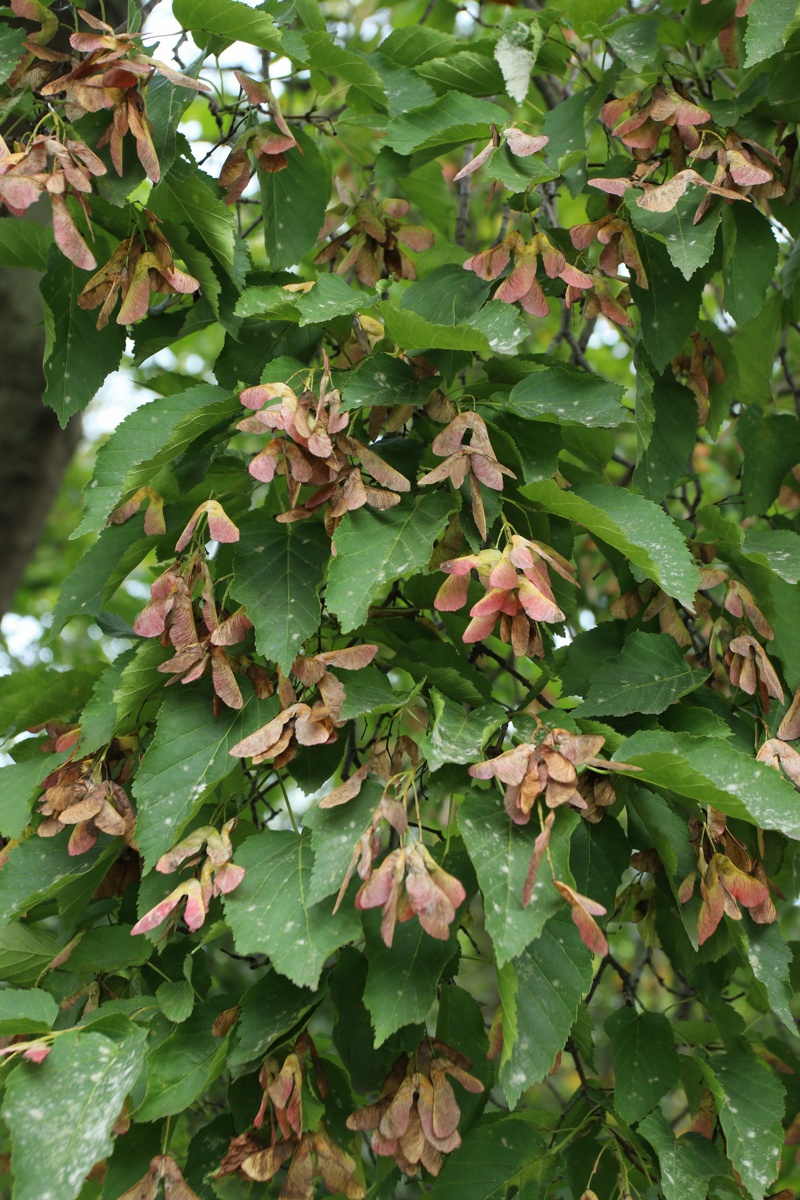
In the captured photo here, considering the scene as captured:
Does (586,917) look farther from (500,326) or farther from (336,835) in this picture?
(500,326)

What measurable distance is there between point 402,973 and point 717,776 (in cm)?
46

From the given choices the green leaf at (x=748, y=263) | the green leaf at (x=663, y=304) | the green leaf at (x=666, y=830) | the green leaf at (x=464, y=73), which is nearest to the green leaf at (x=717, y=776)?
the green leaf at (x=666, y=830)

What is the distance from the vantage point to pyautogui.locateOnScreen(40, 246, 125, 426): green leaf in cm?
167

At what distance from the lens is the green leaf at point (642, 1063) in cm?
155

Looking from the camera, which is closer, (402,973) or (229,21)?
(402,973)

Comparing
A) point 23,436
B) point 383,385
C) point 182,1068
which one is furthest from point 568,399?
point 23,436

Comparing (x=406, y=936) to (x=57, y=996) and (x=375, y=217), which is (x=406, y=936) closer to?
(x=57, y=996)

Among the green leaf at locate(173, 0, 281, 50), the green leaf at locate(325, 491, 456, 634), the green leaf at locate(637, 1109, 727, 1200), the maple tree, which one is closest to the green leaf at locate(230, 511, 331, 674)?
the maple tree

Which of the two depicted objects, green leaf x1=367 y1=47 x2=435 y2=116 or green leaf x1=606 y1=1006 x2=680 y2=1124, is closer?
green leaf x1=606 y1=1006 x2=680 y2=1124

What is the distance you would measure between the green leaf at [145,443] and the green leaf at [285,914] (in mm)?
502

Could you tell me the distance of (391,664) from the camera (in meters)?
1.53

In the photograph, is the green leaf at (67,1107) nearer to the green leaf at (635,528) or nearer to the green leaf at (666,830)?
the green leaf at (666,830)

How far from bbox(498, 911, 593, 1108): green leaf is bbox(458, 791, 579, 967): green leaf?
0.31 ft

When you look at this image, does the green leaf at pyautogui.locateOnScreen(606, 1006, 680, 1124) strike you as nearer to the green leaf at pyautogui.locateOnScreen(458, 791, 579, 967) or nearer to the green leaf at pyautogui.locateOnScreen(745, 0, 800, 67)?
the green leaf at pyautogui.locateOnScreen(458, 791, 579, 967)
